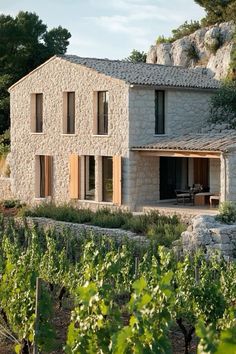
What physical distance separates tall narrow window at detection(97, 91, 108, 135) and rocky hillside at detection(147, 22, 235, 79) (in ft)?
24.0

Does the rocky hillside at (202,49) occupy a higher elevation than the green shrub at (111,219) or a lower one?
higher

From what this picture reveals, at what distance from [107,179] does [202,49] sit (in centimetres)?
1105

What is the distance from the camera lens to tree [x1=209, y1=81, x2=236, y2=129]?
23.2 meters

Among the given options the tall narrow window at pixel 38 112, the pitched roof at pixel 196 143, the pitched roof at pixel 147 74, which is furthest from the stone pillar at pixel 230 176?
the tall narrow window at pixel 38 112

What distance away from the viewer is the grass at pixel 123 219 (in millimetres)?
16688

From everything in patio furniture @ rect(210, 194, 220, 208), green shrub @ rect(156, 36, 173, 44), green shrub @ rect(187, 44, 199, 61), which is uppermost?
green shrub @ rect(156, 36, 173, 44)

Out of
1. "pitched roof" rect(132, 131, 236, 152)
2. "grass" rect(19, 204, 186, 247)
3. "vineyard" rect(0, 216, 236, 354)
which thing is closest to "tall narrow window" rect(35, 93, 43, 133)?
"grass" rect(19, 204, 186, 247)

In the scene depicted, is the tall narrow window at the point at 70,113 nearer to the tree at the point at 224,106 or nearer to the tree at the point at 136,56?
the tree at the point at 224,106

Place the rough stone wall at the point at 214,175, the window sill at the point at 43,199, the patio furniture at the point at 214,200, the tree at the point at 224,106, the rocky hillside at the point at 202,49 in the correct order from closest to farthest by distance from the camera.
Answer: the patio furniture at the point at 214,200 → the rough stone wall at the point at 214,175 → the tree at the point at 224,106 → the window sill at the point at 43,199 → the rocky hillside at the point at 202,49

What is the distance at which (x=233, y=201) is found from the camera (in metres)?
19.0

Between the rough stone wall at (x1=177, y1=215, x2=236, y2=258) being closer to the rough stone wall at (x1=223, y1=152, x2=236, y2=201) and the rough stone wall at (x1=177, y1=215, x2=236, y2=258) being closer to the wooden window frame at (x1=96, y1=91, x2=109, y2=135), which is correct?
the rough stone wall at (x1=223, y1=152, x2=236, y2=201)

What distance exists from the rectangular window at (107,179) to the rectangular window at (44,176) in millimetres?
2553

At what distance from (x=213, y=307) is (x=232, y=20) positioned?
23.6 m

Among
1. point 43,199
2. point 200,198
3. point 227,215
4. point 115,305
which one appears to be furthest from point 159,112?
point 115,305
